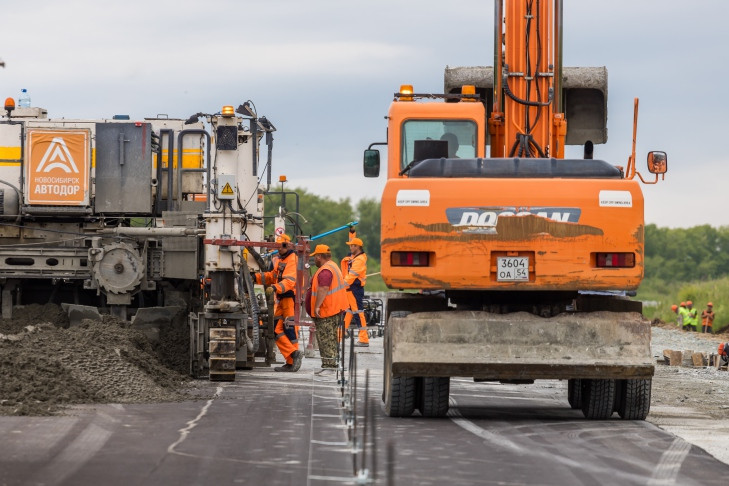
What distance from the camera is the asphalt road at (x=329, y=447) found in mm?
9711

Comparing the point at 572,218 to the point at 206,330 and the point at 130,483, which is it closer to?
the point at 130,483

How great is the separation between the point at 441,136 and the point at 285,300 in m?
6.90

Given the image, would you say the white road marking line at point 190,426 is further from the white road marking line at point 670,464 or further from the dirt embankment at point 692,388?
the dirt embankment at point 692,388

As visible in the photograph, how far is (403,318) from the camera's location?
13.3 meters

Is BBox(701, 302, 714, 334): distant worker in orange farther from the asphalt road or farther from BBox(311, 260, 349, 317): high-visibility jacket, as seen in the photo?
the asphalt road

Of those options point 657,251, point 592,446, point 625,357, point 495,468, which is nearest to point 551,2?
point 625,357

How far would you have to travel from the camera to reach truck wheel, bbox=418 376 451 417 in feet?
45.1

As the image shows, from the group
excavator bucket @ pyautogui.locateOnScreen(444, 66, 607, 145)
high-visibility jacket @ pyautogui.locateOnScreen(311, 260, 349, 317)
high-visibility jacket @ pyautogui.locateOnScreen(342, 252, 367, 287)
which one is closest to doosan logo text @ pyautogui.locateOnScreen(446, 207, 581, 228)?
excavator bucket @ pyautogui.locateOnScreen(444, 66, 607, 145)

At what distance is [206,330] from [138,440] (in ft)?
21.8

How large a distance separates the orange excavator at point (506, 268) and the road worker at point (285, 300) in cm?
585

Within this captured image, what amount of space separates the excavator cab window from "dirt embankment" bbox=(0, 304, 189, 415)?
12.9 feet

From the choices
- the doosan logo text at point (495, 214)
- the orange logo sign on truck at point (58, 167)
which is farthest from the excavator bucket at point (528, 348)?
the orange logo sign on truck at point (58, 167)

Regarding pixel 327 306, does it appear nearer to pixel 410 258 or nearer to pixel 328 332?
pixel 328 332

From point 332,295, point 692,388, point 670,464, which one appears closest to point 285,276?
point 332,295
